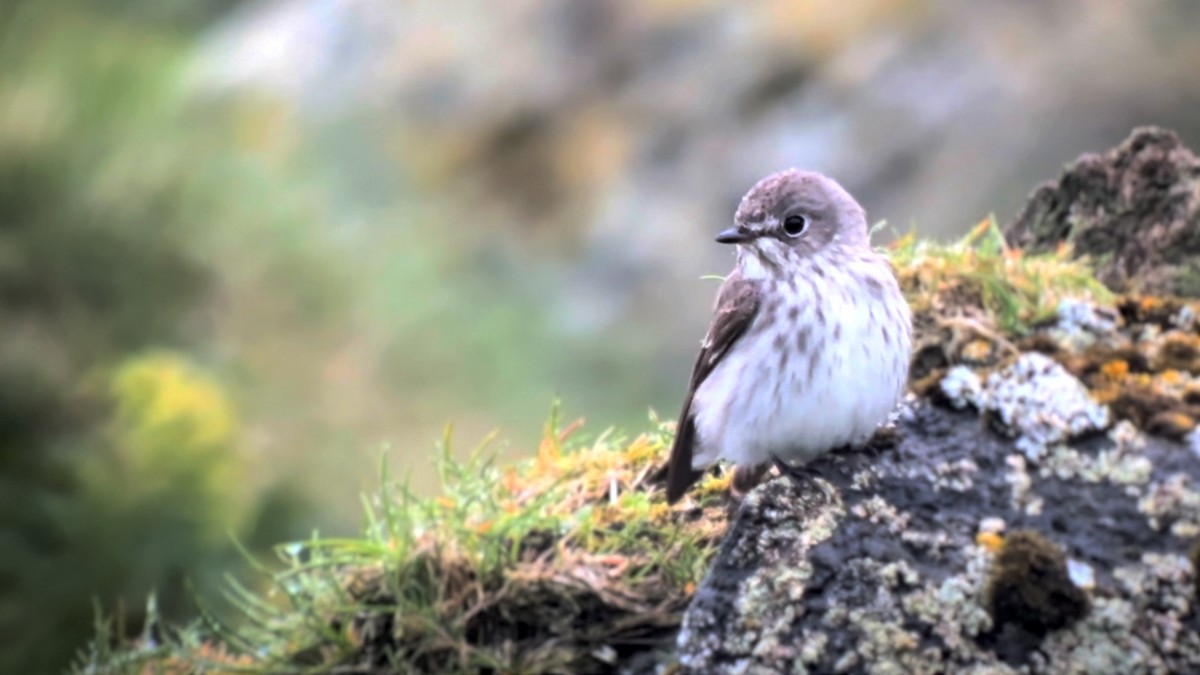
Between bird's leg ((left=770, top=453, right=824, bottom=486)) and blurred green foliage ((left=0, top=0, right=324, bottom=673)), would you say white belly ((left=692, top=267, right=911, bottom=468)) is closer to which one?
bird's leg ((left=770, top=453, right=824, bottom=486))

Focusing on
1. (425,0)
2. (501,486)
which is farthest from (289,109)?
(501,486)

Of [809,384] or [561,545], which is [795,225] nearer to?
[809,384]

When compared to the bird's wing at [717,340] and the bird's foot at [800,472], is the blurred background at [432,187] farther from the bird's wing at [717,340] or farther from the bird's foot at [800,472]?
the bird's foot at [800,472]

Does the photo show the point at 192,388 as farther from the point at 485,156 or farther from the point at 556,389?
the point at 485,156

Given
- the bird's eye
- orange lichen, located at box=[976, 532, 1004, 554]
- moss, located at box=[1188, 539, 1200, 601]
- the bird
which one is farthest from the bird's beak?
moss, located at box=[1188, 539, 1200, 601]

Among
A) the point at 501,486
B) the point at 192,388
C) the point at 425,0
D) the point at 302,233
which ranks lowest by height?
the point at 501,486

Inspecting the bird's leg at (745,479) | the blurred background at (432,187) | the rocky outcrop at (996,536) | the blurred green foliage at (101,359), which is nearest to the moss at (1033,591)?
the rocky outcrop at (996,536)
